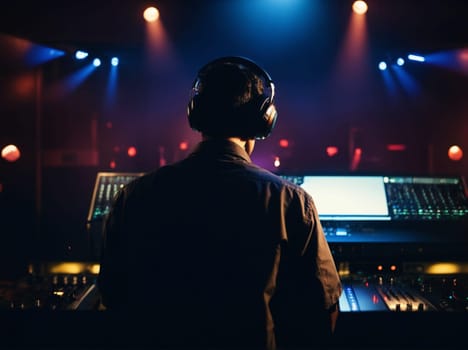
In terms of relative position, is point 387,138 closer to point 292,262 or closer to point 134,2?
point 134,2

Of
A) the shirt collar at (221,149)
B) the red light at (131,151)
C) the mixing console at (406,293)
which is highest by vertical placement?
the red light at (131,151)

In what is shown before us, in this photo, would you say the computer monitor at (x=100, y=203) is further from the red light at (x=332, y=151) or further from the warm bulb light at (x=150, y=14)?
the red light at (x=332, y=151)

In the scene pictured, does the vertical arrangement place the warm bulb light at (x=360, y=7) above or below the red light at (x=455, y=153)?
above

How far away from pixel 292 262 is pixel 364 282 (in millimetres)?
805

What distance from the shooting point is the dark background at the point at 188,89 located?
2.72m

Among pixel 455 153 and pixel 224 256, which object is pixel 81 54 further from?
pixel 455 153

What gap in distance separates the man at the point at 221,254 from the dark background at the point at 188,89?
1.07 meters

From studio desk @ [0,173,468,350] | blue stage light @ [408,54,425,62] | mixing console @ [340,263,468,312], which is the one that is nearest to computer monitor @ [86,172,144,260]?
studio desk @ [0,173,468,350]

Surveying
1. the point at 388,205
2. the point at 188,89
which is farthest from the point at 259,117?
the point at 188,89

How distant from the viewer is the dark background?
2.72 m

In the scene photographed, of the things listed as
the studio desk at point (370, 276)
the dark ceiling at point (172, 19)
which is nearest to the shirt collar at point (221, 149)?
the studio desk at point (370, 276)

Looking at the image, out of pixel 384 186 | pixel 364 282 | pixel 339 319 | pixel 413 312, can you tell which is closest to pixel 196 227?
pixel 339 319

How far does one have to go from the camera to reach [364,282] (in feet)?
5.98

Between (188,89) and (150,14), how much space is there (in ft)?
3.88
